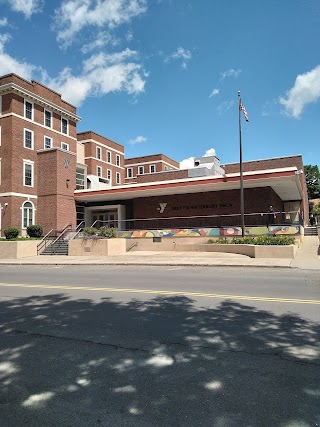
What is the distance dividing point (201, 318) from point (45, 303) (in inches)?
151

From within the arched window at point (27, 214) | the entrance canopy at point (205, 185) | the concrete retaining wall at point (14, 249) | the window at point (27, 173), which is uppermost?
the window at point (27, 173)

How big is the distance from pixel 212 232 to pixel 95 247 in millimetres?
8654

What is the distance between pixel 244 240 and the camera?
21469 millimetres

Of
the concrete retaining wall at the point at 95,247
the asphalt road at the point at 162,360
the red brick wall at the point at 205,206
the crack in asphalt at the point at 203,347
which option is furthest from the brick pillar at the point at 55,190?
the crack in asphalt at the point at 203,347

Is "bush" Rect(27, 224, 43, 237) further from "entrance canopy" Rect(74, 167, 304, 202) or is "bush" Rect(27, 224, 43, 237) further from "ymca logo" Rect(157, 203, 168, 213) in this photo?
"ymca logo" Rect(157, 203, 168, 213)

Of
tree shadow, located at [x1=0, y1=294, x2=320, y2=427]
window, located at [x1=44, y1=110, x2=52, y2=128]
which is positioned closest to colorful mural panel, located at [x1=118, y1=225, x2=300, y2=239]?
window, located at [x1=44, y1=110, x2=52, y2=128]

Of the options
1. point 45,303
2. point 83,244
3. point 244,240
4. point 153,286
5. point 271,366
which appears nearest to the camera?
point 271,366

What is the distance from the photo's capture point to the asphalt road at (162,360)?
316 centimetres

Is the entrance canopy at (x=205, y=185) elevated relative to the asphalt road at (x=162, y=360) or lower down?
elevated

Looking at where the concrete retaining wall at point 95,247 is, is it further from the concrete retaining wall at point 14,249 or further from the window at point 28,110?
the window at point 28,110

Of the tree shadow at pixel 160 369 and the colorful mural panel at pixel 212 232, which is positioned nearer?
the tree shadow at pixel 160 369

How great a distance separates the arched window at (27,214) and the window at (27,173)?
1.93 m

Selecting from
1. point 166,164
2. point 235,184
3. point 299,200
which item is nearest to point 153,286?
point 235,184

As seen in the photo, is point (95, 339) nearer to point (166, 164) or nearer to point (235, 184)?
point (235, 184)
